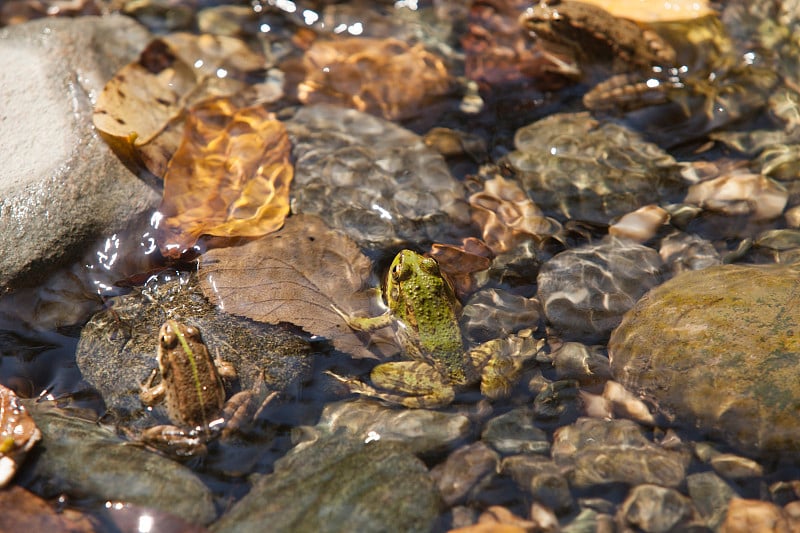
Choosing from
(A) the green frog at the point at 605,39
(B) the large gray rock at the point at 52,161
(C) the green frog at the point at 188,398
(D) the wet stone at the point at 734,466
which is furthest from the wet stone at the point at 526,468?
(A) the green frog at the point at 605,39

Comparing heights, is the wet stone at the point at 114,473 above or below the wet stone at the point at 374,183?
below

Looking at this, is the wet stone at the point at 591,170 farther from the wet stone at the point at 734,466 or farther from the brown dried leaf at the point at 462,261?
the wet stone at the point at 734,466

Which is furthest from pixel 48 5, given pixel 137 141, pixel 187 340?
pixel 187 340

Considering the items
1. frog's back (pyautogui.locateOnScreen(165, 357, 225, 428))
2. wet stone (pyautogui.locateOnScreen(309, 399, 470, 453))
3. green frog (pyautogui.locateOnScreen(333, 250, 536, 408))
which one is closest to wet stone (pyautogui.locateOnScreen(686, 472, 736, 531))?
green frog (pyautogui.locateOnScreen(333, 250, 536, 408))

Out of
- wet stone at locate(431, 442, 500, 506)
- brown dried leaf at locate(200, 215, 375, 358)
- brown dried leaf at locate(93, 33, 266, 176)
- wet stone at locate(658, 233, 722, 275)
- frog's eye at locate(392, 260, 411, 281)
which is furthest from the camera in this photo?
brown dried leaf at locate(93, 33, 266, 176)

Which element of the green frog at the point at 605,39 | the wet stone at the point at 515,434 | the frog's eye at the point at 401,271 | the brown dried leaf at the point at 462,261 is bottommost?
the wet stone at the point at 515,434

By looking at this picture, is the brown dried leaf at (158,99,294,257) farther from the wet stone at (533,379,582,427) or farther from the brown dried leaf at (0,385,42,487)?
the wet stone at (533,379,582,427)

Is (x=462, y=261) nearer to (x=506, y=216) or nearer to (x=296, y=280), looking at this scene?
(x=506, y=216)
